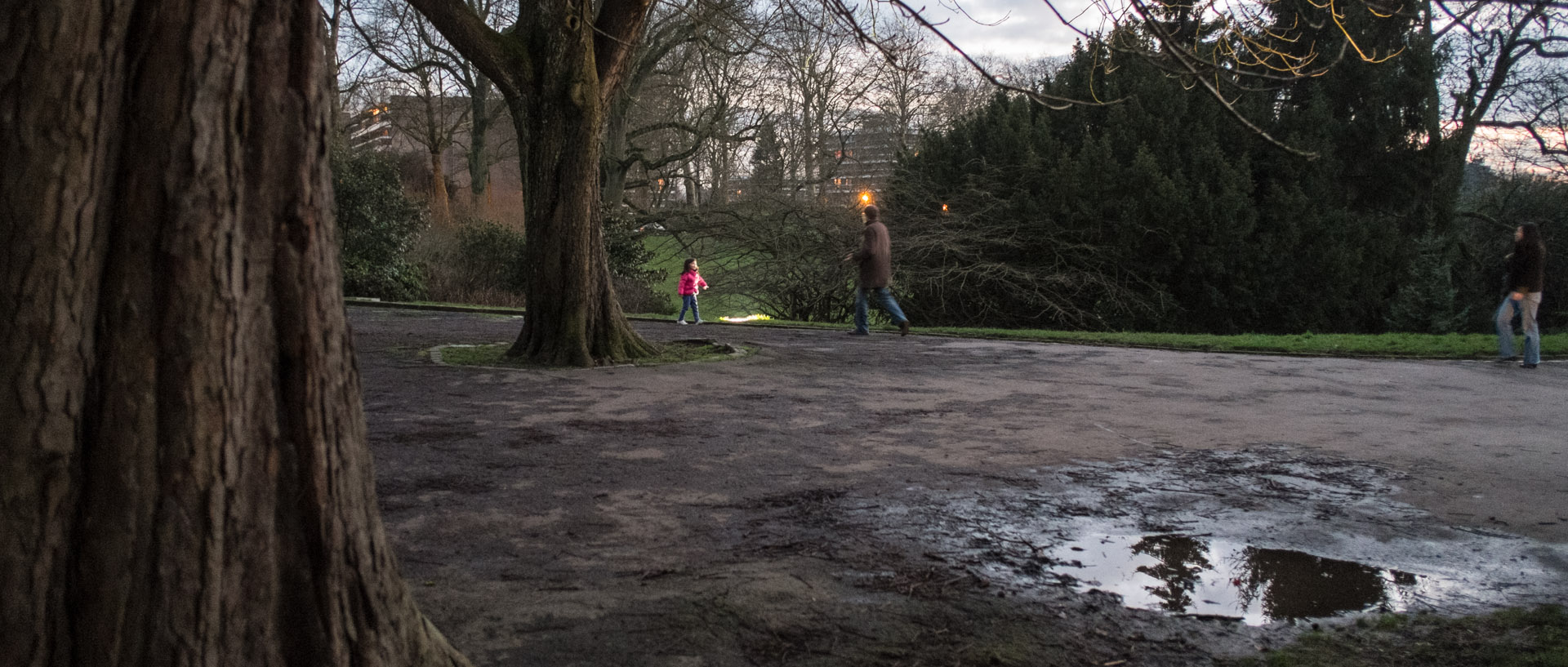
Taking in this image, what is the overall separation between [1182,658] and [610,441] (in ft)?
15.0

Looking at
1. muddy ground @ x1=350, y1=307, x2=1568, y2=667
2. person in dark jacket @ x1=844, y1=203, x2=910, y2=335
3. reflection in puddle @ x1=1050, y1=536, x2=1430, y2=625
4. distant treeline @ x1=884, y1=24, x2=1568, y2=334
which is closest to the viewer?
muddy ground @ x1=350, y1=307, x2=1568, y2=667

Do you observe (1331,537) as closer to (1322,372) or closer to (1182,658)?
(1182,658)

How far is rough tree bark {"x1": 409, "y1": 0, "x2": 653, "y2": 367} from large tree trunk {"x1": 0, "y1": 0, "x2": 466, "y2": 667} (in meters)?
9.41

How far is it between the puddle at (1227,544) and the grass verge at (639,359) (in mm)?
6775

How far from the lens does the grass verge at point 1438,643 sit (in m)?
3.76

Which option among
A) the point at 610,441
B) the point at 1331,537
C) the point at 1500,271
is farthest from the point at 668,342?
the point at 1500,271

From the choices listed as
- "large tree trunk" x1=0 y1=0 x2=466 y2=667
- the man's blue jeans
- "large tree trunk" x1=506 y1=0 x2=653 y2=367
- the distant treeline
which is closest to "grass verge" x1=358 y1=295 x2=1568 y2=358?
the man's blue jeans

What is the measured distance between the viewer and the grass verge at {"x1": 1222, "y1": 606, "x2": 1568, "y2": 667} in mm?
3764

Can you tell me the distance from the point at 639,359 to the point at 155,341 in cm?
1038

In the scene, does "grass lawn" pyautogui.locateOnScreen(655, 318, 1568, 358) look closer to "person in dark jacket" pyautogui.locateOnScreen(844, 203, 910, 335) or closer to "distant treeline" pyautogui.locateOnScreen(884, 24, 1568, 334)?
"person in dark jacket" pyautogui.locateOnScreen(844, 203, 910, 335)

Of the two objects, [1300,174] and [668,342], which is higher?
[1300,174]

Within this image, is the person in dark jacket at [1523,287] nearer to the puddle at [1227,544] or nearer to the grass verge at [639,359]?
the puddle at [1227,544]

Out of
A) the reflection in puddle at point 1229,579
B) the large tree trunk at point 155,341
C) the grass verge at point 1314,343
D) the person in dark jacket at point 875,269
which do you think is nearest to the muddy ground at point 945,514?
the reflection in puddle at point 1229,579

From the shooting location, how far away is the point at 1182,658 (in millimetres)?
3791
